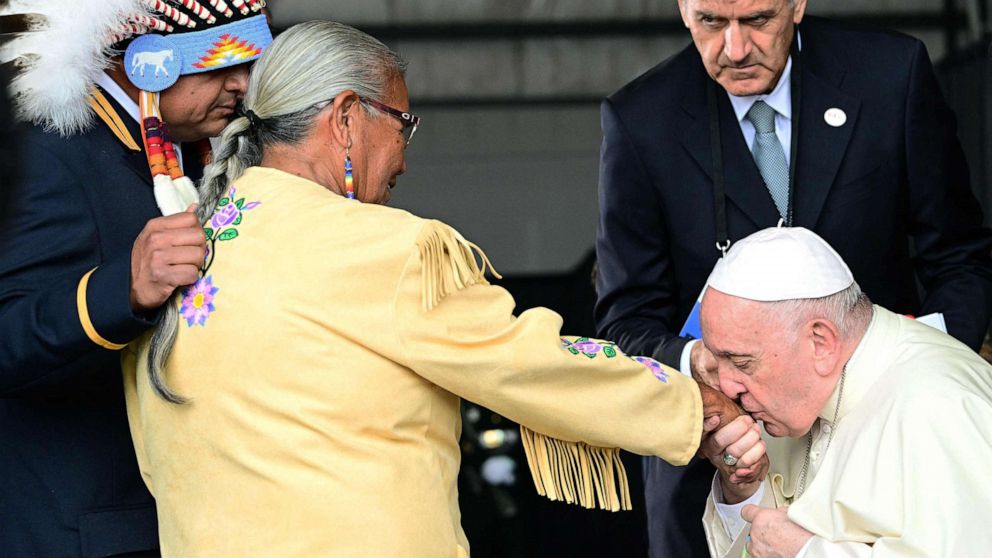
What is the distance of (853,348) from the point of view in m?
2.88

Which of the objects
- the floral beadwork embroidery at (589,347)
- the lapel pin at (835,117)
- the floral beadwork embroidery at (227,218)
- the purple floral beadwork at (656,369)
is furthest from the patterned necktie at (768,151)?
the floral beadwork embroidery at (227,218)

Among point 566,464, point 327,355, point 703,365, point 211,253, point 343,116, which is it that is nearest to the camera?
point 327,355

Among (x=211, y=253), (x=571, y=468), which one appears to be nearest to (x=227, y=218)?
(x=211, y=253)

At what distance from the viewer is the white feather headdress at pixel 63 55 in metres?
2.79

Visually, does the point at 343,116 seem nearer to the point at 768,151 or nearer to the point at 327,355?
the point at 327,355

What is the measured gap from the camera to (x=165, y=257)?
248 centimetres

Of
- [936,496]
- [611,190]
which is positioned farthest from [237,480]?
[611,190]

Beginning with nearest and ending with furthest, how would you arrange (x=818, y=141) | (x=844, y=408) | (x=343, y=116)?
(x=343, y=116)
(x=844, y=408)
(x=818, y=141)

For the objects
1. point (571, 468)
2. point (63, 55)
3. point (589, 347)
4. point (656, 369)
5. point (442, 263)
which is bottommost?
point (571, 468)

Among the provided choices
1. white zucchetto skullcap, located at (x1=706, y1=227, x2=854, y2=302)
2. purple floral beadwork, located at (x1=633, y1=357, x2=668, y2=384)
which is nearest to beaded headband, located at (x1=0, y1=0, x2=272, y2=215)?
purple floral beadwork, located at (x1=633, y1=357, x2=668, y2=384)

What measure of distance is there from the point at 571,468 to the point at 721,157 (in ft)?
3.92

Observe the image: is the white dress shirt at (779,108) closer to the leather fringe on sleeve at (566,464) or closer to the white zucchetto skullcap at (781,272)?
the white zucchetto skullcap at (781,272)

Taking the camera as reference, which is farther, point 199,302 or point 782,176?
point 782,176

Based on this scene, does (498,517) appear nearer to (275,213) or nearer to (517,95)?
(517,95)
